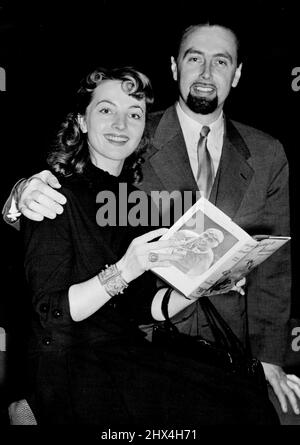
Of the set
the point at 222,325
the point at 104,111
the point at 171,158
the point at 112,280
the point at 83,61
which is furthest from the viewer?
the point at 83,61

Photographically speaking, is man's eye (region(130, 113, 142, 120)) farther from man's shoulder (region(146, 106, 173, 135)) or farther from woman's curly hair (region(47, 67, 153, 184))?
man's shoulder (region(146, 106, 173, 135))

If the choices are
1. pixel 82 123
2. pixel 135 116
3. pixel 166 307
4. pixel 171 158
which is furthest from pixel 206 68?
pixel 166 307

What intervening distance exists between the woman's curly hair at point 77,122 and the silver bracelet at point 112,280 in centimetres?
40

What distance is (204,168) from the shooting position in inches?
85.0

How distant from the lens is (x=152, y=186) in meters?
2.04

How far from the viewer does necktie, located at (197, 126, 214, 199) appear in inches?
84.3

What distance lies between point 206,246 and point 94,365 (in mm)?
501

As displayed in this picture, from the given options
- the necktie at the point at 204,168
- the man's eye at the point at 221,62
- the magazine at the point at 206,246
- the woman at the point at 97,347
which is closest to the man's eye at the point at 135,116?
the woman at the point at 97,347

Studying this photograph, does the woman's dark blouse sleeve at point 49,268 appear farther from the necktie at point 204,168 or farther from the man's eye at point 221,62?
the man's eye at point 221,62

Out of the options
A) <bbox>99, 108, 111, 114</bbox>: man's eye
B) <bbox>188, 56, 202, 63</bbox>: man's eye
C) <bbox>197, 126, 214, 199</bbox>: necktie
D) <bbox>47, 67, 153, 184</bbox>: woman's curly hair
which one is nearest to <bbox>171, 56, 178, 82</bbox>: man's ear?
<bbox>188, 56, 202, 63</bbox>: man's eye

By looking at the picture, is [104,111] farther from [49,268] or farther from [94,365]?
[94,365]

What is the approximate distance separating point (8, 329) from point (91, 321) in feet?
3.35

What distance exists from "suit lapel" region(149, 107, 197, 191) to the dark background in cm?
29

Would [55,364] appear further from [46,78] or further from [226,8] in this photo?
[226,8]
